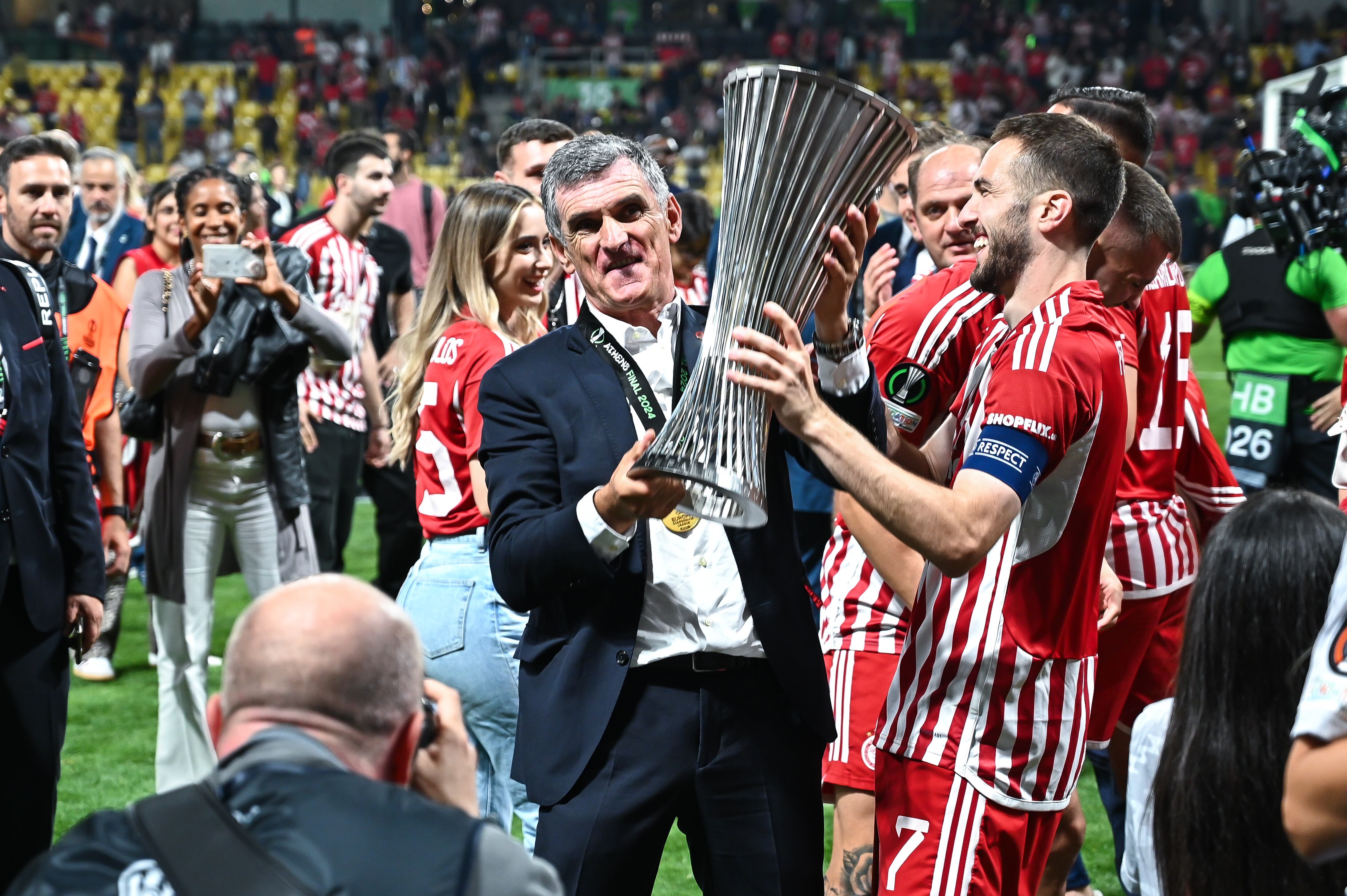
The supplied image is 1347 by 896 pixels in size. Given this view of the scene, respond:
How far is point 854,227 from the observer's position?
205 centimetres

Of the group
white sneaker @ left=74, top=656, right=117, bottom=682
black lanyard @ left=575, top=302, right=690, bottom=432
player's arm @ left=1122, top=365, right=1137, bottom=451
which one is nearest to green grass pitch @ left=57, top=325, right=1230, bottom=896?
white sneaker @ left=74, top=656, right=117, bottom=682

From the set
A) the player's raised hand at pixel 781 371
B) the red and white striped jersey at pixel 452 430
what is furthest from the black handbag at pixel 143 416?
the player's raised hand at pixel 781 371

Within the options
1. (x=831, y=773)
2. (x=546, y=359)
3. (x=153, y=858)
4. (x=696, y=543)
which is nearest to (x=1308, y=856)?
(x=153, y=858)

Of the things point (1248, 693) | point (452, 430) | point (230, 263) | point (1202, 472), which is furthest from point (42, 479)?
point (1202, 472)

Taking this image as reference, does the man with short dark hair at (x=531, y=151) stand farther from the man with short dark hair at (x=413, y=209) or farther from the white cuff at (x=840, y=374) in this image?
the man with short dark hair at (x=413, y=209)

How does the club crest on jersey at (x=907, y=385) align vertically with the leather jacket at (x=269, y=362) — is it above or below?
above

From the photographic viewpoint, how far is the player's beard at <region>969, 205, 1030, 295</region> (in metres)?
2.44

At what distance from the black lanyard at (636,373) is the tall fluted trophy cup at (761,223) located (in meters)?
0.35

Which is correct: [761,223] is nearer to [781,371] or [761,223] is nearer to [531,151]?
[781,371]

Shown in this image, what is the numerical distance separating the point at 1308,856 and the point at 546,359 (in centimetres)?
150

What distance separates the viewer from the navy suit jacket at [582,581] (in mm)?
2279

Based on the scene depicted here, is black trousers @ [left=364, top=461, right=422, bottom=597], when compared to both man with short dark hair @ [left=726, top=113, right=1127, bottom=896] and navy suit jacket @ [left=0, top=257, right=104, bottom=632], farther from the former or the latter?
man with short dark hair @ [left=726, top=113, right=1127, bottom=896]

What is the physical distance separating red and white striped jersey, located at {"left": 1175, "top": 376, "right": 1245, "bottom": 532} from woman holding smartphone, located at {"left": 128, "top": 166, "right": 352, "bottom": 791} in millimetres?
2813

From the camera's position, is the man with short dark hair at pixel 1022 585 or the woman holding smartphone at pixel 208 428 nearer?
the man with short dark hair at pixel 1022 585
